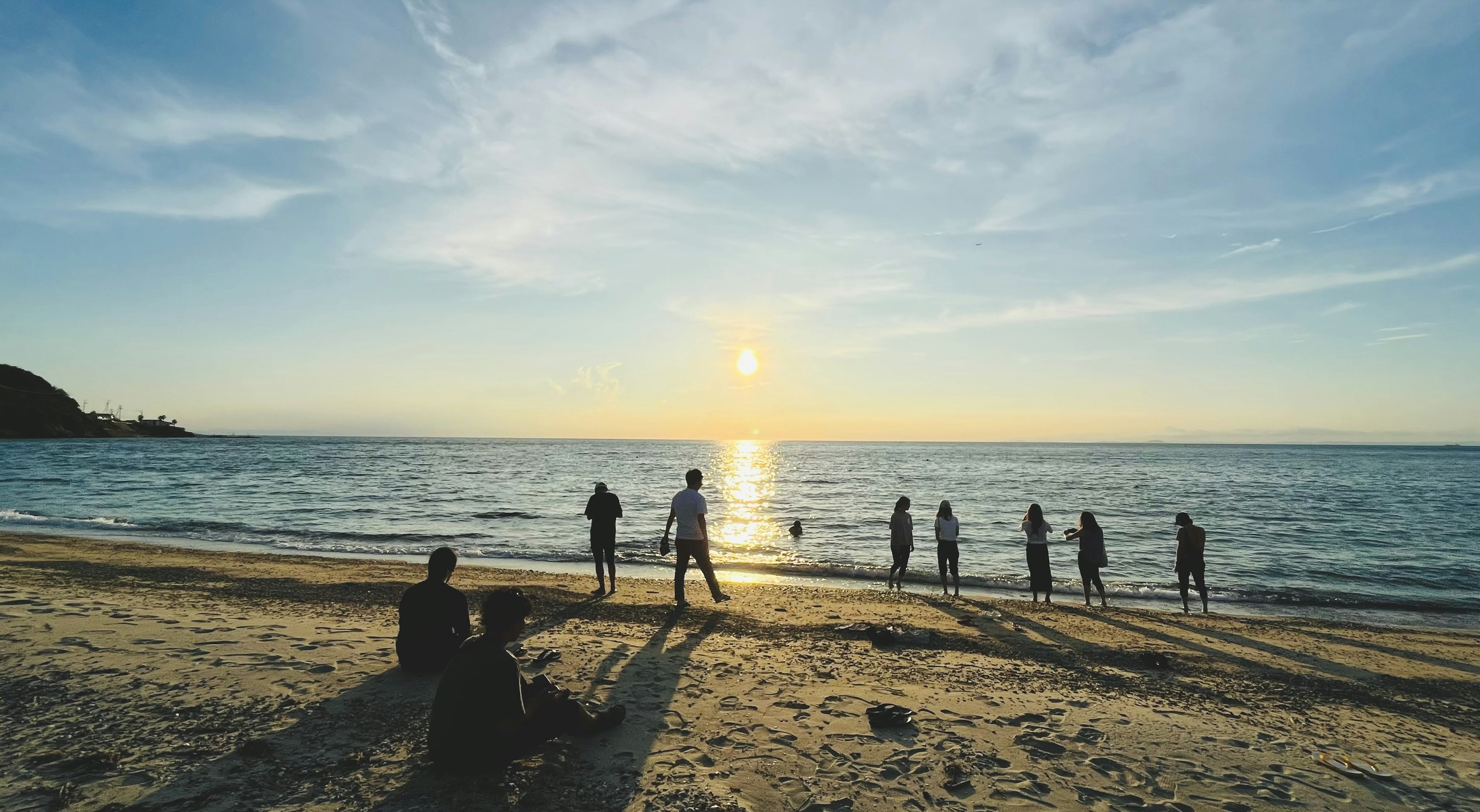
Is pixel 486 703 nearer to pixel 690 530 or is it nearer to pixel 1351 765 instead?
pixel 690 530

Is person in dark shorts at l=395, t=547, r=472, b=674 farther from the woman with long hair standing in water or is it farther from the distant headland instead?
the distant headland

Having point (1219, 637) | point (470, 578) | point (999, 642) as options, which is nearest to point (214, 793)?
point (999, 642)

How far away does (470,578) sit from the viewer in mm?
15734

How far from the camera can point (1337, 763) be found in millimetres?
6105

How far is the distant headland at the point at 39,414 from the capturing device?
104562mm

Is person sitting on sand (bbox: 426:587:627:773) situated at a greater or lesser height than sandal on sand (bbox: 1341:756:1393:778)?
greater

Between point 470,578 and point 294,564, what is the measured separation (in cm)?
455

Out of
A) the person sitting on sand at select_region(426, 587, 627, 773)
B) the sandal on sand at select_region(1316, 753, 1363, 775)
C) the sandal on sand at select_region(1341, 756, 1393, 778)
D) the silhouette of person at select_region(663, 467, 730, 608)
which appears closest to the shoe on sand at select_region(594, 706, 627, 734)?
the person sitting on sand at select_region(426, 587, 627, 773)

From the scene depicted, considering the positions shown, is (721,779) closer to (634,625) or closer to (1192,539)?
(634,625)

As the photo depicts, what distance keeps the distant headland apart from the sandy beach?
13256 centimetres

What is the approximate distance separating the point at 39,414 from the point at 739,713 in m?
148

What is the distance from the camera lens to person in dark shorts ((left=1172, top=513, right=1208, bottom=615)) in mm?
14375

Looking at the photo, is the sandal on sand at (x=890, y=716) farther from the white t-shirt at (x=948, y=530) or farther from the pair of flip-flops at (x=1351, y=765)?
the white t-shirt at (x=948, y=530)

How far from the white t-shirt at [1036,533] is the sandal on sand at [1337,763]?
774 centimetres
